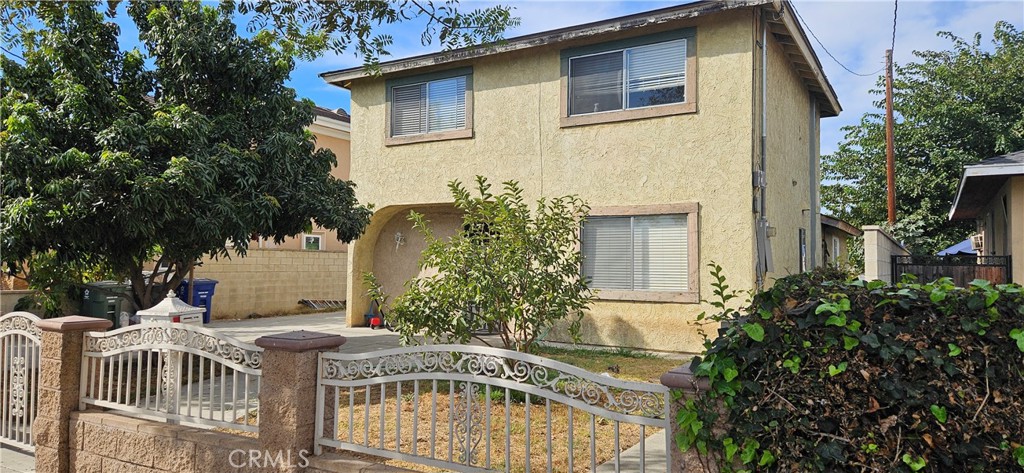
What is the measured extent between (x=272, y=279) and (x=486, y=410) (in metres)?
14.6

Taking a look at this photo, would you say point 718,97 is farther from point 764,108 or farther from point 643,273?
point 643,273

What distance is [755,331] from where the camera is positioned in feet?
9.57

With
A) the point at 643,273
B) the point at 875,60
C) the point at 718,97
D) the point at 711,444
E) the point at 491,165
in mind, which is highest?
the point at 875,60

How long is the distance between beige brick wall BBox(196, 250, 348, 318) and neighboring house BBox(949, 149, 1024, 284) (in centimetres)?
1449

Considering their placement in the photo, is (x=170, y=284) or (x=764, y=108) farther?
(x=764, y=108)

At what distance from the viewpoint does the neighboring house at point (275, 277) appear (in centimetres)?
1564

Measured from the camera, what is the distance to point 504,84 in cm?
1104

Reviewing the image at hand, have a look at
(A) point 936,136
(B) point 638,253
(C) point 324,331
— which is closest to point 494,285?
(B) point 638,253

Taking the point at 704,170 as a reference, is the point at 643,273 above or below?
below

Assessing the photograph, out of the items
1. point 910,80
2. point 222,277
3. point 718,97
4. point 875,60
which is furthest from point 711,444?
point 910,80

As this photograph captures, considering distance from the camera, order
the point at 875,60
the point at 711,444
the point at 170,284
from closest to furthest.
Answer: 1. the point at 711,444
2. the point at 170,284
3. the point at 875,60

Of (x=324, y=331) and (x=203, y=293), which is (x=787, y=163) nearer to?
(x=324, y=331)

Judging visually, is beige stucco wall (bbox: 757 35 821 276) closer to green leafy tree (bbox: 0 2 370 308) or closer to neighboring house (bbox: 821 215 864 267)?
neighboring house (bbox: 821 215 864 267)

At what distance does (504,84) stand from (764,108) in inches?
164
